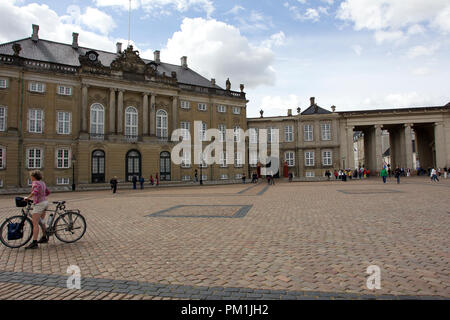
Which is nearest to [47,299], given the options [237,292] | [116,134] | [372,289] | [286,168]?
[237,292]

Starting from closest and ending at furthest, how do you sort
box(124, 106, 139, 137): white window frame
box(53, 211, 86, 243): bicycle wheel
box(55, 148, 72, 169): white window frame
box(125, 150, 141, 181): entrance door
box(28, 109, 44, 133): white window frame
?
box(53, 211, 86, 243): bicycle wheel → box(28, 109, 44, 133): white window frame → box(55, 148, 72, 169): white window frame → box(125, 150, 141, 181): entrance door → box(124, 106, 139, 137): white window frame

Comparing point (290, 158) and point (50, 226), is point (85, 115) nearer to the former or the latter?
point (50, 226)

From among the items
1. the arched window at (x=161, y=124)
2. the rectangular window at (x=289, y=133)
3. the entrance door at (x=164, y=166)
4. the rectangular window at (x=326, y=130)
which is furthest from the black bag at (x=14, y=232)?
the rectangular window at (x=326, y=130)

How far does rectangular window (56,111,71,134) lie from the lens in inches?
1277

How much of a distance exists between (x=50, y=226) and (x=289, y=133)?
46.8 m

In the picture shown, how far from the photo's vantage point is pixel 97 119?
3447 cm

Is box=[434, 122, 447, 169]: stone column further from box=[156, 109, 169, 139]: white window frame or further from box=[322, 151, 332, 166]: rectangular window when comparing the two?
box=[156, 109, 169, 139]: white window frame

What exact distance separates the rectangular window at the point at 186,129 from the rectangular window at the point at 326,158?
24.4 meters

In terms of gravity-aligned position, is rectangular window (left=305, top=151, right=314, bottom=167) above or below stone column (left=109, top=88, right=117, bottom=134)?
below

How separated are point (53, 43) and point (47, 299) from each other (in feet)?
138

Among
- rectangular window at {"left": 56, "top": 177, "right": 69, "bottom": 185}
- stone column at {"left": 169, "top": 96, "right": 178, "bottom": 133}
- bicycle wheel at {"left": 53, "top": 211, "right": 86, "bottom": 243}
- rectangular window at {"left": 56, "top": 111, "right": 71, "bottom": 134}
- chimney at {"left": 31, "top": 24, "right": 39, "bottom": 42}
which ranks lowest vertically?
bicycle wheel at {"left": 53, "top": 211, "right": 86, "bottom": 243}

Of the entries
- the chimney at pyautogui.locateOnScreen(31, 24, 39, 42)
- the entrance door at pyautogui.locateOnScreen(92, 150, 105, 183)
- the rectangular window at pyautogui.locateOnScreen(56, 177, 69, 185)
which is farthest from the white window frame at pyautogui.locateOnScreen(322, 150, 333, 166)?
the chimney at pyautogui.locateOnScreen(31, 24, 39, 42)

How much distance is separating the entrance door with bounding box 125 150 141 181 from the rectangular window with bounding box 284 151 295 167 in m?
26.5
